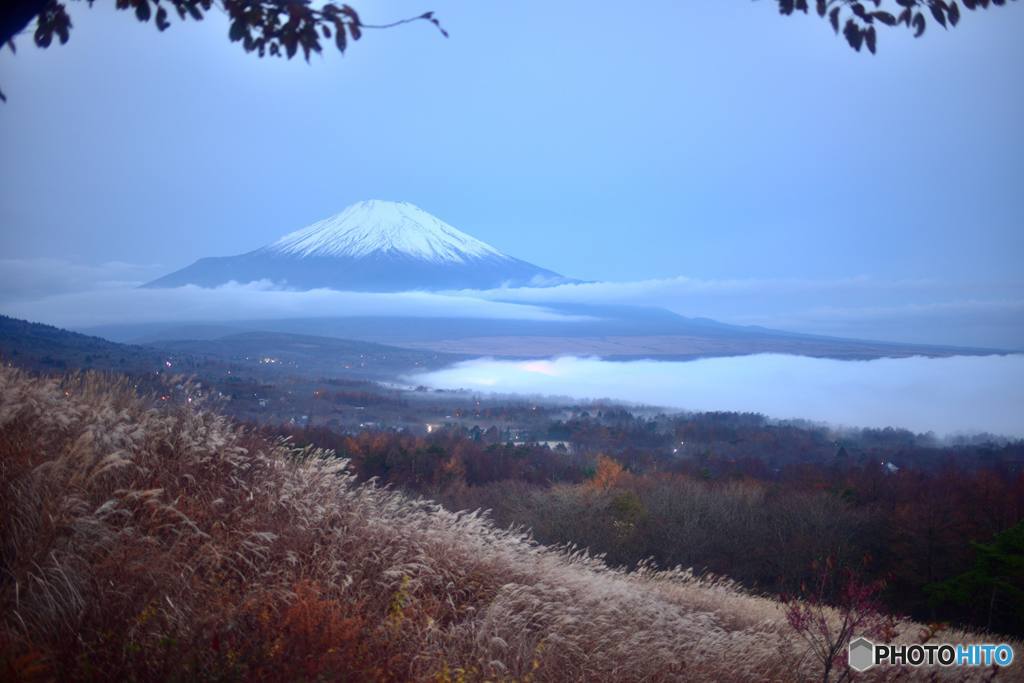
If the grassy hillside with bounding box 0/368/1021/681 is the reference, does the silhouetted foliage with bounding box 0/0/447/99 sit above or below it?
above

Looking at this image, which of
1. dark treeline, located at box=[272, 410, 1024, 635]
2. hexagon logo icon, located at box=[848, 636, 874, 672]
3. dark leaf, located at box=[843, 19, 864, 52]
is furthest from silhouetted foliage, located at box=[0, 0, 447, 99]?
dark treeline, located at box=[272, 410, 1024, 635]

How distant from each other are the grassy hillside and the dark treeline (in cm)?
838

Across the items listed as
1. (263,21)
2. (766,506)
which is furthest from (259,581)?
(766,506)

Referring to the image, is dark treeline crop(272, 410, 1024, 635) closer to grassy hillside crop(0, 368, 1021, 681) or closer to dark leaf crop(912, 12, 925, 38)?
grassy hillside crop(0, 368, 1021, 681)

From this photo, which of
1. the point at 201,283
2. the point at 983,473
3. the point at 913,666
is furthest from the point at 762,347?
the point at 913,666

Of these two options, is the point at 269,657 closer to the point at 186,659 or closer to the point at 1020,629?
the point at 186,659

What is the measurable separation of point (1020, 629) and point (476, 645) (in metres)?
13.8

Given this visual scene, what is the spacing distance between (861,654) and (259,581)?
15.7ft

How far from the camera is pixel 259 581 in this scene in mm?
5285

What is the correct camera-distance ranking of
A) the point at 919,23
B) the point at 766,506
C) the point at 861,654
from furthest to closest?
the point at 766,506 < the point at 861,654 < the point at 919,23

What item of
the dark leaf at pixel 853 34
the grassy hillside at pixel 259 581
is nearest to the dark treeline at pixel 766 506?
the grassy hillside at pixel 259 581

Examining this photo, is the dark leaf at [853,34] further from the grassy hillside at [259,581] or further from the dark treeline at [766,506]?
the dark treeline at [766,506]

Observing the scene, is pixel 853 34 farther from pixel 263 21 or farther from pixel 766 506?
pixel 766 506

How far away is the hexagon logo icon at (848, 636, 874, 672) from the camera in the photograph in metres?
6.24
